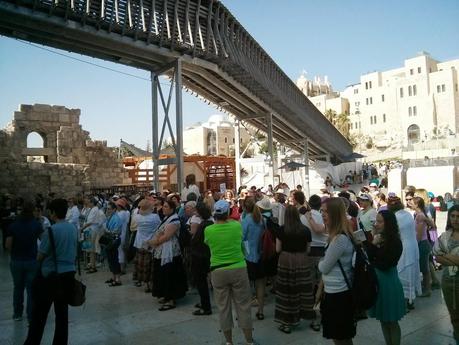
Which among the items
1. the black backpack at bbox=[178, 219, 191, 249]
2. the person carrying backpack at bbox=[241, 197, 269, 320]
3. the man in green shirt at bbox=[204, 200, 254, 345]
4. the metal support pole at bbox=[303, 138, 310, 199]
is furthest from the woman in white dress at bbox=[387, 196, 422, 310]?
the metal support pole at bbox=[303, 138, 310, 199]

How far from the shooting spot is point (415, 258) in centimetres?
543

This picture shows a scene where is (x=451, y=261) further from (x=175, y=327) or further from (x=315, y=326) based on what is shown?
(x=175, y=327)

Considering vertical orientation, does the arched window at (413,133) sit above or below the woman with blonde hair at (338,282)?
above

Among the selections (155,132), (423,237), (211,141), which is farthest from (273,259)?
(211,141)

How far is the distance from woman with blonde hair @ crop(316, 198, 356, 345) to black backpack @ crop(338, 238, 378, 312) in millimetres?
60

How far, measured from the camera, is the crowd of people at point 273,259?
11.3 ft

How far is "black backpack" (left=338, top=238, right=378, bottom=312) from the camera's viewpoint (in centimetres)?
321

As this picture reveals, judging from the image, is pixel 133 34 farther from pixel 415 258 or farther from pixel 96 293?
pixel 415 258

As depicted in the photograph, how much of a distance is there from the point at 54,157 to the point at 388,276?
22.4 meters

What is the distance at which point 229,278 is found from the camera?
4.38 meters

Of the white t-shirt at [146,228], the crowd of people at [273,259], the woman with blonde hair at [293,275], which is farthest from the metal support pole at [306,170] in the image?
the woman with blonde hair at [293,275]

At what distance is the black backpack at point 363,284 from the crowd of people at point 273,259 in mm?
60

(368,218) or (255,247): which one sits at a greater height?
(368,218)

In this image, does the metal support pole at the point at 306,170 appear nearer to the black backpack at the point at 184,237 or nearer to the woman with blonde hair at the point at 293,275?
the black backpack at the point at 184,237
